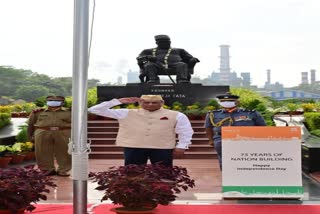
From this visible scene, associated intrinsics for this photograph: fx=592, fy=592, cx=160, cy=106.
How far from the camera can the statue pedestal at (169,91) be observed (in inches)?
755

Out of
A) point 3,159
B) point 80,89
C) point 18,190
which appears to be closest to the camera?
point 80,89

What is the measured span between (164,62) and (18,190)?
14.2 meters

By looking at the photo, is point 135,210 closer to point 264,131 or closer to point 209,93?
point 264,131

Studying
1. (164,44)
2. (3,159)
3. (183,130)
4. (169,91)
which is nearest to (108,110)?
(183,130)

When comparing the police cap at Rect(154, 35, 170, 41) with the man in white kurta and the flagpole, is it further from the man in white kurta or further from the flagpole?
the flagpole

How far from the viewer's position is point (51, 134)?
10.1m

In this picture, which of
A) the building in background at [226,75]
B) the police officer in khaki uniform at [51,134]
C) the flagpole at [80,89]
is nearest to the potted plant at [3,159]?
the police officer in khaki uniform at [51,134]

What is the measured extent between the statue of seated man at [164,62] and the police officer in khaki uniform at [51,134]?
9091 millimetres

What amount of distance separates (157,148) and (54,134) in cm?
356

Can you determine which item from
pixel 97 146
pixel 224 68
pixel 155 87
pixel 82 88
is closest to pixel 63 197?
pixel 82 88

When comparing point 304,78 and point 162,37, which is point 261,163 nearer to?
point 162,37

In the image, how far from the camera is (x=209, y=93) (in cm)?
1966

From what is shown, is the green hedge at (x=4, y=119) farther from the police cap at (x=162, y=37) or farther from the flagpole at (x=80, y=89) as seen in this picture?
the flagpole at (x=80, y=89)

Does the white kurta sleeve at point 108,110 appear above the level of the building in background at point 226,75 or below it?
below
